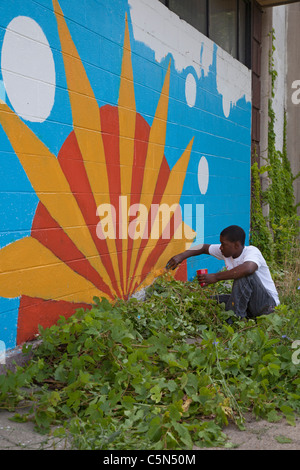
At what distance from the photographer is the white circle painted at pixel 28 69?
10.9 ft

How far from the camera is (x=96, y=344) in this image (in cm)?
310

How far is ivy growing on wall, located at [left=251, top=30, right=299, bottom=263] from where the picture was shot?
322 inches

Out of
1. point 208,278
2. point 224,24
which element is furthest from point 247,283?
point 224,24

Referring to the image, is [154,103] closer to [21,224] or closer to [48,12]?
[48,12]

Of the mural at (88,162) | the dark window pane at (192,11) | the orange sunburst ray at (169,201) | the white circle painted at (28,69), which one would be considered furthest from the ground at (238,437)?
the dark window pane at (192,11)

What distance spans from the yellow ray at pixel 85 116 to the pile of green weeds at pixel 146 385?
127 centimetres

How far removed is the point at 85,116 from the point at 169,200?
1.68m

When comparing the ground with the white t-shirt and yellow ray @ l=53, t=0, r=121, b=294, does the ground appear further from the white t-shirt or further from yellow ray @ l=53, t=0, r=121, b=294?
yellow ray @ l=53, t=0, r=121, b=294

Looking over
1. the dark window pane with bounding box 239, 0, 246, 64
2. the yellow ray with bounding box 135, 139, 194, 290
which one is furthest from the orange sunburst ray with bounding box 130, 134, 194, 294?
the dark window pane with bounding box 239, 0, 246, 64

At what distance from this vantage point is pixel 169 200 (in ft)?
17.9

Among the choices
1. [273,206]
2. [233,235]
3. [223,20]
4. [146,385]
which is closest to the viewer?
[146,385]

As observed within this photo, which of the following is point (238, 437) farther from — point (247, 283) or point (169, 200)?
point (169, 200)

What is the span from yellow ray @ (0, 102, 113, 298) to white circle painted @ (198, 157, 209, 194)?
7.76 feet

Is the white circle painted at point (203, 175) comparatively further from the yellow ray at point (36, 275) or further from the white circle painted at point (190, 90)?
the yellow ray at point (36, 275)
